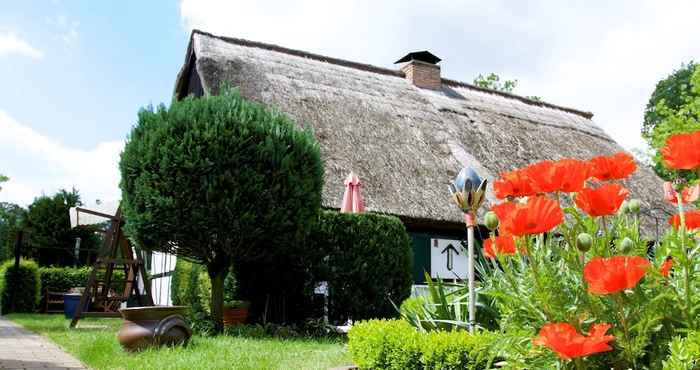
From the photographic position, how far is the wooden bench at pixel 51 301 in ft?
53.9

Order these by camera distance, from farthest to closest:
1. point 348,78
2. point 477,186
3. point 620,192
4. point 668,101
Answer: point 668,101, point 348,78, point 477,186, point 620,192

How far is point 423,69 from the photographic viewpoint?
17.3m

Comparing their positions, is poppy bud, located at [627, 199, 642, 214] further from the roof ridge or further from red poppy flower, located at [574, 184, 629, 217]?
the roof ridge

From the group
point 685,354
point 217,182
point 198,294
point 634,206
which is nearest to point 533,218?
point 685,354

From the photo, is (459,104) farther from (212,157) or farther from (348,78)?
(212,157)

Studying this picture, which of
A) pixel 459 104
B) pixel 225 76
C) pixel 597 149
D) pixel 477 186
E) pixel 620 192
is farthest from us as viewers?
pixel 597 149

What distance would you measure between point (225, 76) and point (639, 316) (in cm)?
1087

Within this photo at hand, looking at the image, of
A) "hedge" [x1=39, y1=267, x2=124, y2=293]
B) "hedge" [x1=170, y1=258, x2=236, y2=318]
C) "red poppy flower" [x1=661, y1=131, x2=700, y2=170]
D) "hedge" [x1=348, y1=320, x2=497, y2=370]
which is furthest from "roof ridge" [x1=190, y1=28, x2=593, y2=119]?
"red poppy flower" [x1=661, y1=131, x2=700, y2=170]

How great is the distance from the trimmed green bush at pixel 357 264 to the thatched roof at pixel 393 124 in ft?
5.34

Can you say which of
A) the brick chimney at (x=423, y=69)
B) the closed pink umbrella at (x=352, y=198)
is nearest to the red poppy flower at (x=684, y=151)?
the closed pink umbrella at (x=352, y=198)

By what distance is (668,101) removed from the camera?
1147 inches

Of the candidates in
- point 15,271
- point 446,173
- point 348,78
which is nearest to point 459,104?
point 348,78

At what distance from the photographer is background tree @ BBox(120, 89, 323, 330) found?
7758 mm

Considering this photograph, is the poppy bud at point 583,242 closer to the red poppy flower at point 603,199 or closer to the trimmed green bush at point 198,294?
the red poppy flower at point 603,199
